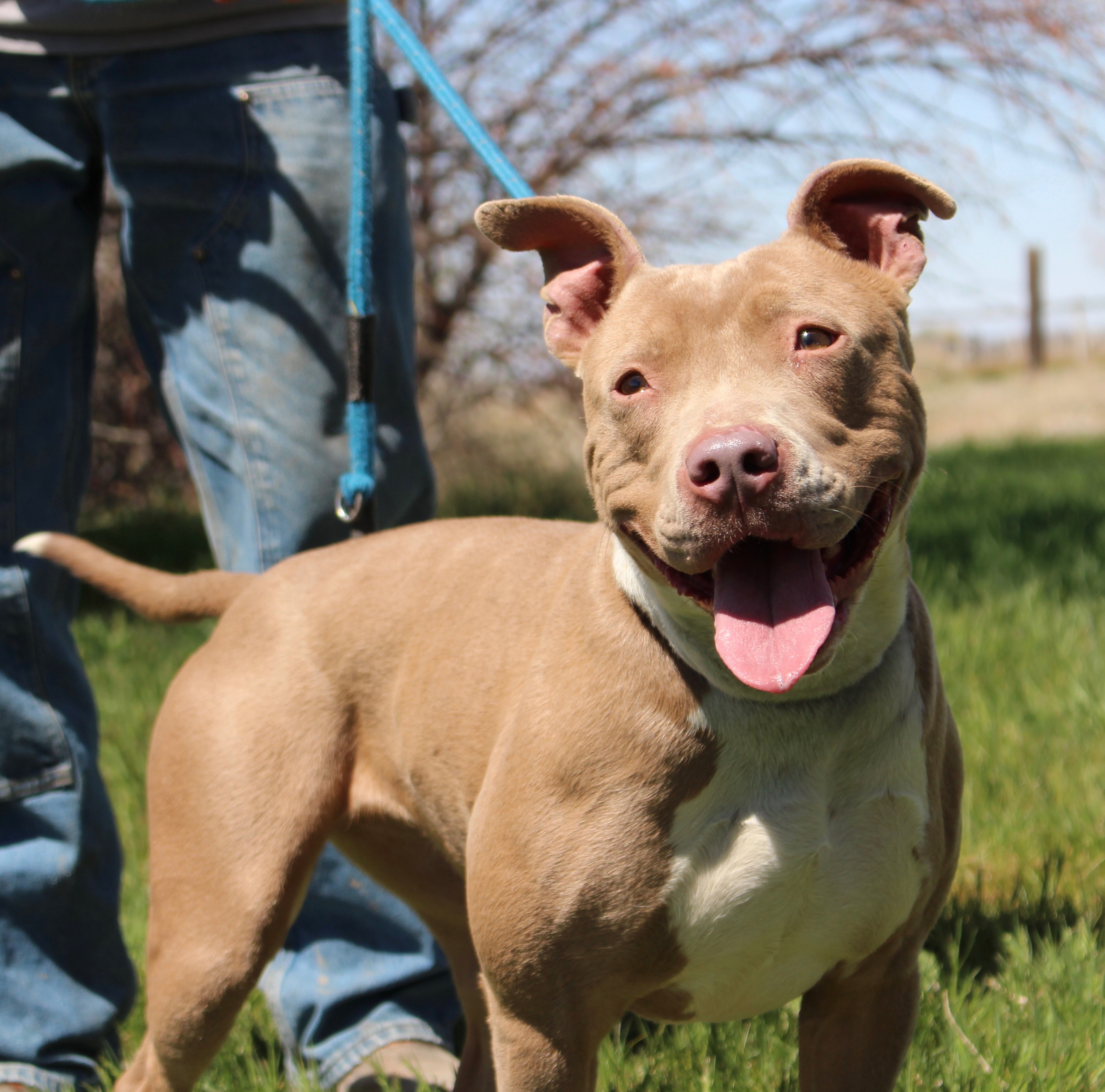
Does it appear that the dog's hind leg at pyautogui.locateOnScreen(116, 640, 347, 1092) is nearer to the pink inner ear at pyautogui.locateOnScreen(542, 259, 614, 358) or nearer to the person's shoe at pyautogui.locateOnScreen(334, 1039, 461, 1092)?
the person's shoe at pyautogui.locateOnScreen(334, 1039, 461, 1092)

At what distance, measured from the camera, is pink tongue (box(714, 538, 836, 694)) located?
6.23 ft

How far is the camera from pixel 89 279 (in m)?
3.18

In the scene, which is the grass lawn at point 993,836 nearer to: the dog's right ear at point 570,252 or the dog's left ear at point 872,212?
the dog's left ear at point 872,212

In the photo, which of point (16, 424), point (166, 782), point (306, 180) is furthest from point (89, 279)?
point (166, 782)

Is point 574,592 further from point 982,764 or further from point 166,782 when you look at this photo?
point 982,764

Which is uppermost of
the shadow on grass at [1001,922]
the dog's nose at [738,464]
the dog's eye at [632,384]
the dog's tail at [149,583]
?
the dog's eye at [632,384]

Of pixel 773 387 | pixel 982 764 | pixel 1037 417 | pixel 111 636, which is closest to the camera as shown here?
pixel 773 387

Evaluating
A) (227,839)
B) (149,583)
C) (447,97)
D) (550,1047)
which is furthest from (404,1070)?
(447,97)

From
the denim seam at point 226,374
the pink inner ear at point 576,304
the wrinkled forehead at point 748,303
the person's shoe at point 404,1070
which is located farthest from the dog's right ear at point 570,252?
the person's shoe at point 404,1070

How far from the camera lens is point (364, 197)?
2.84 m

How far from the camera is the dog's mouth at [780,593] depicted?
1.91m

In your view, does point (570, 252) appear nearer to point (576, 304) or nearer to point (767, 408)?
point (576, 304)

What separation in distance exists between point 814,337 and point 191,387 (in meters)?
1.56

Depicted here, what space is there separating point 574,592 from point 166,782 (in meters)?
0.90
